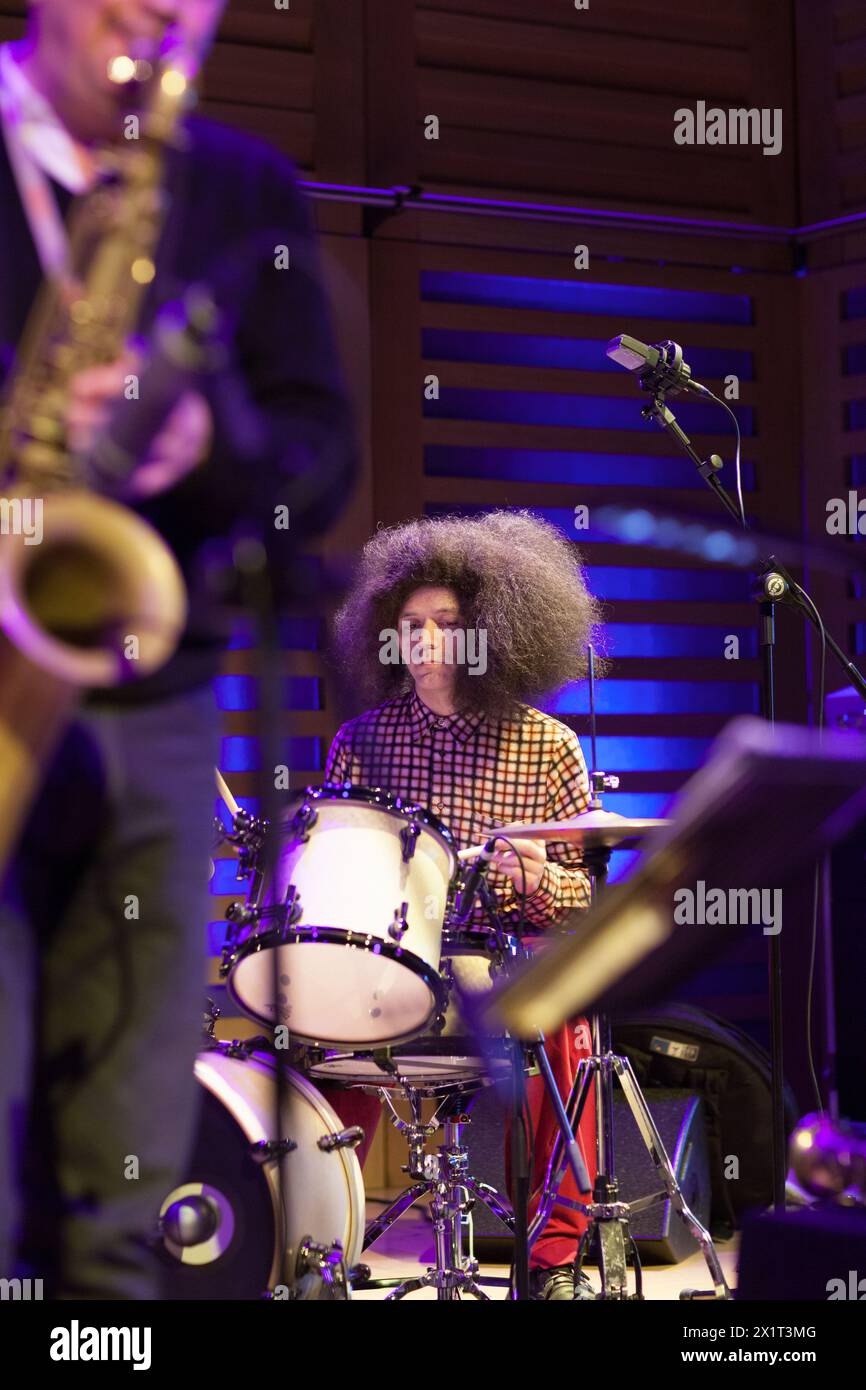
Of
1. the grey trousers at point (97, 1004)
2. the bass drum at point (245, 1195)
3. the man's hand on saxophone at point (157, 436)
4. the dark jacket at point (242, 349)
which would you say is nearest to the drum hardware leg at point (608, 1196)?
the bass drum at point (245, 1195)

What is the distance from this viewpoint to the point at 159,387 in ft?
4.32

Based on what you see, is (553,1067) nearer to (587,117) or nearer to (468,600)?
(468,600)

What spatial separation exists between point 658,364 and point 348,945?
1.40 metres

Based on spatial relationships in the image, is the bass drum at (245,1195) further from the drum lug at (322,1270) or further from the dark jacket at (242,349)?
the dark jacket at (242,349)

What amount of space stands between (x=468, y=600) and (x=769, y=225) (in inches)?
69.0

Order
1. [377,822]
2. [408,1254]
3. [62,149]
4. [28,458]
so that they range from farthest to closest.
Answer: [408,1254], [377,822], [62,149], [28,458]

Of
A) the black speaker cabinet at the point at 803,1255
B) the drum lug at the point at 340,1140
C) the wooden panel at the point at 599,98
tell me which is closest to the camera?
the black speaker cabinet at the point at 803,1255

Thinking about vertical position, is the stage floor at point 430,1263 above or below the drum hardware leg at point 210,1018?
below

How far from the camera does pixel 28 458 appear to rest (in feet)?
4.97

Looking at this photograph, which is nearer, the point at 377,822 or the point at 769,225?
the point at 377,822

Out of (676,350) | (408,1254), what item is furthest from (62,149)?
(408,1254)

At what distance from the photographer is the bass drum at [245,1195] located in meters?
2.73

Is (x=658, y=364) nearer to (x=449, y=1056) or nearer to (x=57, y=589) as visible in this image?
(x=449, y=1056)

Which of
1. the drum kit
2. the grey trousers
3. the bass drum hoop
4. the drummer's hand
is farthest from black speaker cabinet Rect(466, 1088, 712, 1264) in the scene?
the grey trousers
